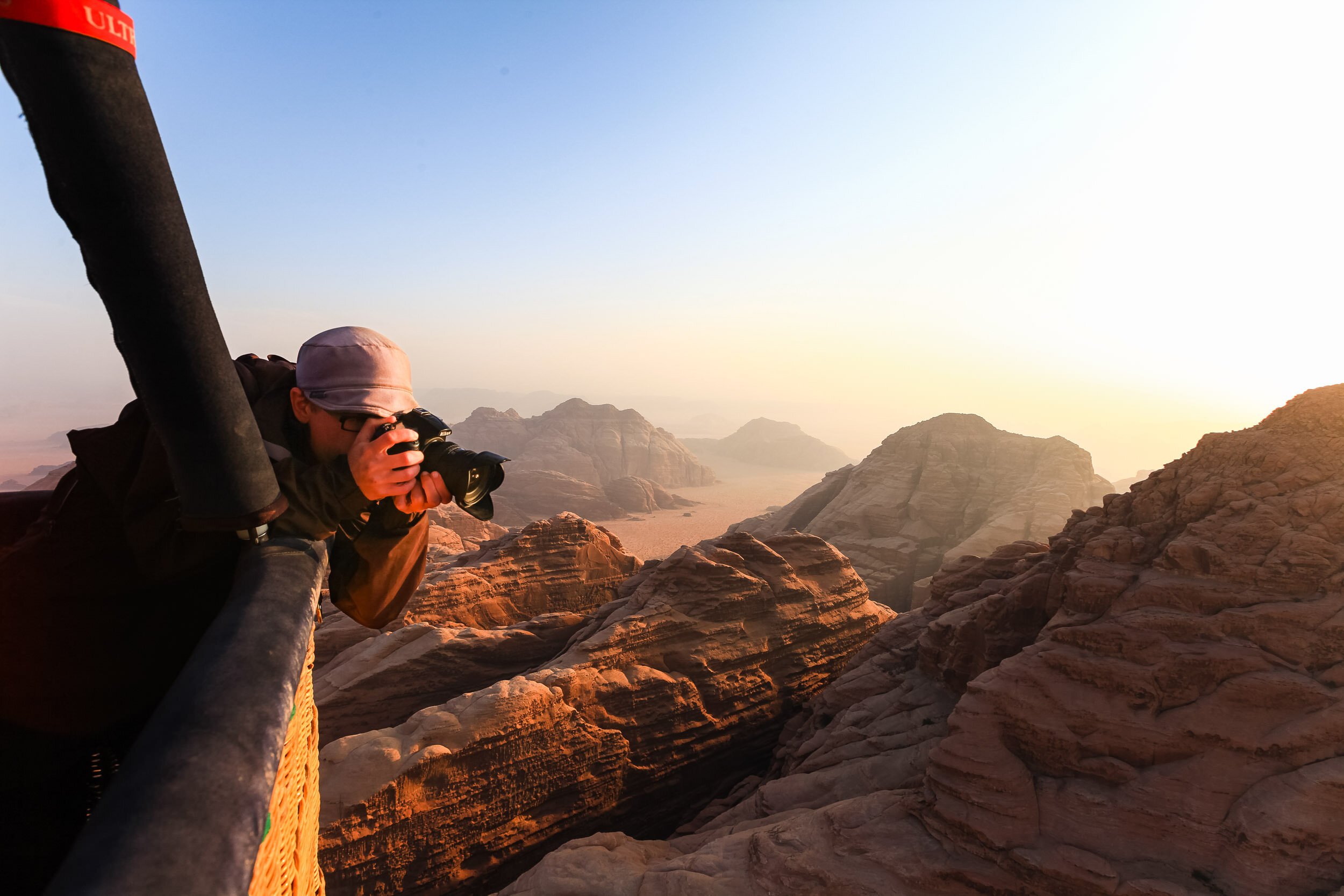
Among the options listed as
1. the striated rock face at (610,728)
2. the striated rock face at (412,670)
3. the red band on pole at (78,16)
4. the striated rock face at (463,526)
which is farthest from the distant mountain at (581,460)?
the red band on pole at (78,16)

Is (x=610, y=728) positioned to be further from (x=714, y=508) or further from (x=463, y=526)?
(x=714, y=508)

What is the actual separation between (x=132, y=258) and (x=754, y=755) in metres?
13.4

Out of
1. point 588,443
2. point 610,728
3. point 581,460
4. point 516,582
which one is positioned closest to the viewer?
point 610,728

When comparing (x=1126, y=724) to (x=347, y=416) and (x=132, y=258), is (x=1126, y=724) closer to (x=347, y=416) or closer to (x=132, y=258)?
(x=347, y=416)

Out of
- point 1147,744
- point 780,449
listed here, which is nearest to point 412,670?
point 1147,744

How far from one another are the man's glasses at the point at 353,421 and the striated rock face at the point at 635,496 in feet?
148

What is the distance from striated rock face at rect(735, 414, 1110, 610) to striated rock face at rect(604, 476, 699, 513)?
57.3 ft

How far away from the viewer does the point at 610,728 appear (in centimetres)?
1031

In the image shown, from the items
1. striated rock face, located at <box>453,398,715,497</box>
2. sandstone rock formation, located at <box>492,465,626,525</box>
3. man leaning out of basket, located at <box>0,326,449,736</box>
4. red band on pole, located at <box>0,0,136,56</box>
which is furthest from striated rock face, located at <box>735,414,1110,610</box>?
red band on pole, located at <box>0,0,136,56</box>

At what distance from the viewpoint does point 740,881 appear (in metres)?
6.49

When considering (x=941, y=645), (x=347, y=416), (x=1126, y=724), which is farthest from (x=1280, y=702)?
(x=347, y=416)

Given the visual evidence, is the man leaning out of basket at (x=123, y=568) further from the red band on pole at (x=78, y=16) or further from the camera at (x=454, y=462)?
the red band on pole at (x=78, y=16)

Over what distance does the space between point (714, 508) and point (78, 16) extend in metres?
53.2

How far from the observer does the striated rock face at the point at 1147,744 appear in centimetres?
526
